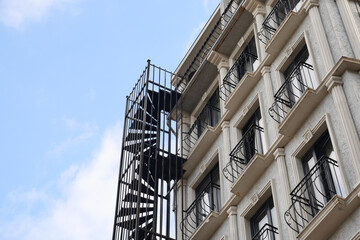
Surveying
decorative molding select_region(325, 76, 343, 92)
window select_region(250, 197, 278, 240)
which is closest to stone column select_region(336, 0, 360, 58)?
decorative molding select_region(325, 76, 343, 92)

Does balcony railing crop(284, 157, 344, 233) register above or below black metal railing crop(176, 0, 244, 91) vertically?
below

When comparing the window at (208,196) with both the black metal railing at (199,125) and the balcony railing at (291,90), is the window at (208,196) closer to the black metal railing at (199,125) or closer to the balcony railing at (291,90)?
the black metal railing at (199,125)

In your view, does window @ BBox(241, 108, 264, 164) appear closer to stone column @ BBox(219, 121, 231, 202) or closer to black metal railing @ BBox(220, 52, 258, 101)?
stone column @ BBox(219, 121, 231, 202)

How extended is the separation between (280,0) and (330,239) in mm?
9973

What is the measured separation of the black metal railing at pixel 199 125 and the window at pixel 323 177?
798cm

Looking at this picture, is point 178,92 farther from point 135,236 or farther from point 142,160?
point 135,236

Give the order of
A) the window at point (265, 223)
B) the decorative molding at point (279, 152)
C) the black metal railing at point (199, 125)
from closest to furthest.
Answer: the window at point (265, 223)
the decorative molding at point (279, 152)
the black metal railing at point (199, 125)

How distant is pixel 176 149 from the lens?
22922 mm

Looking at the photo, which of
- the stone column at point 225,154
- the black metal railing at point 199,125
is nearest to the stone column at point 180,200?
the black metal railing at point 199,125

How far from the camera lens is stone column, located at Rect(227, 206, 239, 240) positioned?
1759 centimetres

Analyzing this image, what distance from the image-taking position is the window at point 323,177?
14500 millimetres

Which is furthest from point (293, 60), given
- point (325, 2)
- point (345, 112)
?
point (345, 112)

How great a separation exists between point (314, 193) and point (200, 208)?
648 cm

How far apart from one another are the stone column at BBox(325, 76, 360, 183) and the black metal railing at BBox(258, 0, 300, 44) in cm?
547
